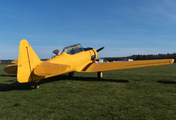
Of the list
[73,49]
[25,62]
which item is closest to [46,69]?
[25,62]

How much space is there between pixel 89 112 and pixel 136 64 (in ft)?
21.3

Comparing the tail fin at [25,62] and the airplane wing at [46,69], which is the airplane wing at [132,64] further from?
the tail fin at [25,62]

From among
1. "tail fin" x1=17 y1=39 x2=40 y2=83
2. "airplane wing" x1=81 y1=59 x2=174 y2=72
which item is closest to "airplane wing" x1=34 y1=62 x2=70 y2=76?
"tail fin" x1=17 y1=39 x2=40 y2=83

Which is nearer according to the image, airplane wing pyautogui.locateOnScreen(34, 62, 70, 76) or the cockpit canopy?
airplane wing pyautogui.locateOnScreen(34, 62, 70, 76)

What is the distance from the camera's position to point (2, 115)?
354 centimetres

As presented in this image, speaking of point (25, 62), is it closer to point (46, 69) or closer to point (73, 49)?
point (46, 69)

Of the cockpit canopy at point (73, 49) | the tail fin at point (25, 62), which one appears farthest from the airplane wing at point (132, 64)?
the tail fin at point (25, 62)

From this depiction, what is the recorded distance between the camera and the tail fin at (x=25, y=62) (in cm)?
563

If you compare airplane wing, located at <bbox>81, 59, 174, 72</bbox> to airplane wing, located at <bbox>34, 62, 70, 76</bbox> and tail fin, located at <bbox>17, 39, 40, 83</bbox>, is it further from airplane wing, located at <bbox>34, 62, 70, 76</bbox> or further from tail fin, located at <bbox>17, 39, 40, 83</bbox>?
tail fin, located at <bbox>17, 39, 40, 83</bbox>

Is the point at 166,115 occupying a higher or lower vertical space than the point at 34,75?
lower

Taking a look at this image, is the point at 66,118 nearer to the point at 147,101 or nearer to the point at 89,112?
the point at 89,112

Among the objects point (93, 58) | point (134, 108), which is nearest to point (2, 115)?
point (134, 108)

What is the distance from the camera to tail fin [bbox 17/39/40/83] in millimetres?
5631

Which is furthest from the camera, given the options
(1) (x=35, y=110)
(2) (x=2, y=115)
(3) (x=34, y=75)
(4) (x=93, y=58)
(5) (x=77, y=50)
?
(4) (x=93, y=58)
